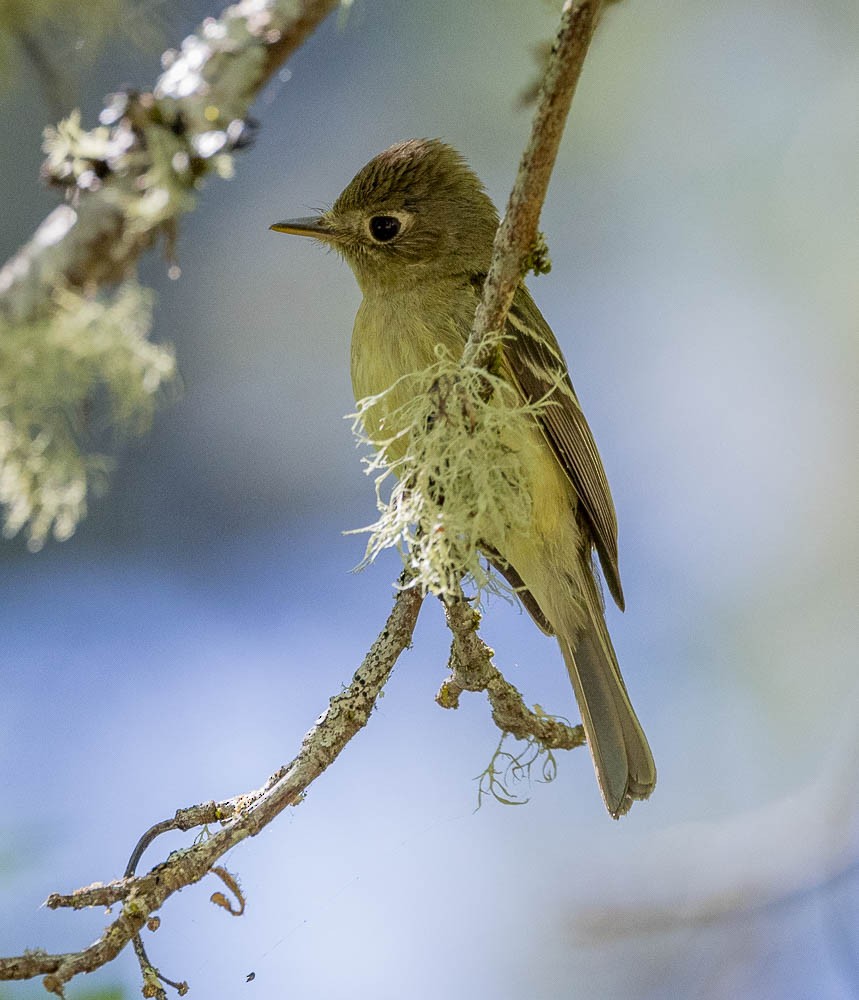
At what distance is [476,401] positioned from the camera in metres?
1.92

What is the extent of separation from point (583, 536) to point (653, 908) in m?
1.52

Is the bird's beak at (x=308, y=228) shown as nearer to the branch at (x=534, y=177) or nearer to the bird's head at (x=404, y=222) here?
the bird's head at (x=404, y=222)

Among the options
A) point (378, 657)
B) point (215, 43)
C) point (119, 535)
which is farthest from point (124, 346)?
point (119, 535)

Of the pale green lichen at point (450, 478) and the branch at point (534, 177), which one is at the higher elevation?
the branch at point (534, 177)

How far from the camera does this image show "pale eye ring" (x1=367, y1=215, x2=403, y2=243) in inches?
120

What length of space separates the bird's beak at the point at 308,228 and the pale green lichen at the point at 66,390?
1.71 m

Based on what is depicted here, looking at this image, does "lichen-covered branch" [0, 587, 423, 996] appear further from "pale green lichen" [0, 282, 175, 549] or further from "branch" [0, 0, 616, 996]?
"pale green lichen" [0, 282, 175, 549]

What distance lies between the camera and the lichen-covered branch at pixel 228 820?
5.15ft

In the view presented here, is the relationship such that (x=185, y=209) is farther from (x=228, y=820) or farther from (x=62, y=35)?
(x=228, y=820)

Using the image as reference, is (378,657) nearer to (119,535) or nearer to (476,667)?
(476,667)

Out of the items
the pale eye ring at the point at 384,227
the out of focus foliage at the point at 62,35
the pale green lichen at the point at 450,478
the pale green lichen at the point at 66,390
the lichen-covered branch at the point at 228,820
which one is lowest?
the lichen-covered branch at the point at 228,820

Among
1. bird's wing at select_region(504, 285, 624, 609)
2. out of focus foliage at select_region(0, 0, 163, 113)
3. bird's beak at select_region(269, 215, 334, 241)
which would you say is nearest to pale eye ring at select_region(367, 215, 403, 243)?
bird's beak at select_region(269, 215, 334, 241)

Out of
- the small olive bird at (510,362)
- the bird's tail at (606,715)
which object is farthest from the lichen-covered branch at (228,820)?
the bird's tail at (606,715)

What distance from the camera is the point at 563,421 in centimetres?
274
